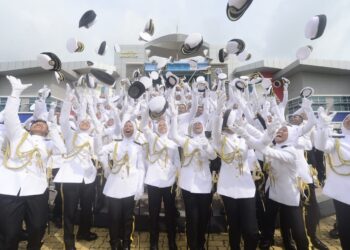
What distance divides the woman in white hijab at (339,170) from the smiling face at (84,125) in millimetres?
3687

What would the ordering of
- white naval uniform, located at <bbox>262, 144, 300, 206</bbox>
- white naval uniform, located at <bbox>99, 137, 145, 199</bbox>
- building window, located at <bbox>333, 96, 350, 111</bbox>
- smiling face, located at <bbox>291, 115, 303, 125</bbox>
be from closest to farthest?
white naval uniform, located at <bbox>262, 144, 300, 206</bbox>, white naval uniform, located at <bbox>99, 137, 145, 199</bbox>, smiling face, located at <bbox>291, 115, 303, 125</bbox>, building window, located at <bbox>333, 96, 350, 111</bbox>

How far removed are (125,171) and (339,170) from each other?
3032mm

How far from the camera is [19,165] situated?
3539 millimetres

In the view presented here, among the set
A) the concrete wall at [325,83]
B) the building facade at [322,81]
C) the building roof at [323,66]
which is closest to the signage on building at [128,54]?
the building facade at [322,81]

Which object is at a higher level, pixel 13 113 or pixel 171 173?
pixel 13 113

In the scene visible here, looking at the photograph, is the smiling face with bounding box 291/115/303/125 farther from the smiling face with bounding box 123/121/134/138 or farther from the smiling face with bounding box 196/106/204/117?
the smiling face with bounding box 123/121/134/138

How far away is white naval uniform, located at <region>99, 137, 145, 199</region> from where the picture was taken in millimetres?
4145

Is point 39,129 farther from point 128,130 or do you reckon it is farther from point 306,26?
point 306,26

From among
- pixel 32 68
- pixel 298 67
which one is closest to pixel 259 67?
pixel 298 67

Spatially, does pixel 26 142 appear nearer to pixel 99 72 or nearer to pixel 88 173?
pixel 88 173

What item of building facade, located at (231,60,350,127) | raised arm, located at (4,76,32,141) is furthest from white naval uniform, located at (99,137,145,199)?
building facade, located at (231,60,350,127)

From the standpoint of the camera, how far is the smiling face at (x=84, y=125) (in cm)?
482

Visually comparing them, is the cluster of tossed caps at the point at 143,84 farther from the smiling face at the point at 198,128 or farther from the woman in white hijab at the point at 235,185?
the woman in white hijab at the point at 235,185

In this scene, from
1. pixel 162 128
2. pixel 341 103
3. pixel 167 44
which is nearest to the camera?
pixel 162 128
